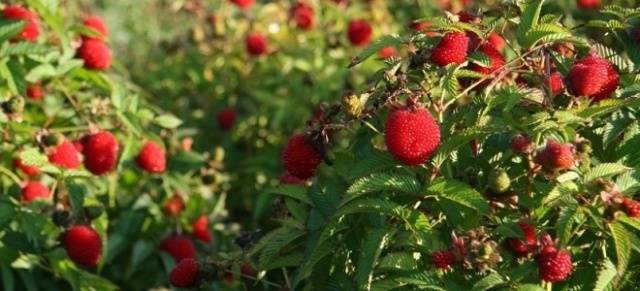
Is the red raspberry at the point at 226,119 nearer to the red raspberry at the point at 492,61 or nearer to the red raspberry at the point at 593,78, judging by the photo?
the red raspberry at the point at 492,61

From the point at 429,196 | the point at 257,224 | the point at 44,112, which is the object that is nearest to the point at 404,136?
the point at 429,196

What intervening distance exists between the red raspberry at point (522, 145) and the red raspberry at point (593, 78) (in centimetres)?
18

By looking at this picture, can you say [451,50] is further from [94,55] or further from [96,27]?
[96,27]

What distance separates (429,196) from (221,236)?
1.97 m

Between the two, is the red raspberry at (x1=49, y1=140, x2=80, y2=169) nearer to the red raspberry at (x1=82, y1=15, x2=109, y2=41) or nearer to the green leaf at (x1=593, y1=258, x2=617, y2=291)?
the red raspberry at (x1=82, y1=15, x2=109, y2=41)

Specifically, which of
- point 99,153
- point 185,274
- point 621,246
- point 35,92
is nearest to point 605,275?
point 621,246

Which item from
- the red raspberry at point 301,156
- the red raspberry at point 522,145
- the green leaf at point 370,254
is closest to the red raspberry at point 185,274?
the red raspberry at point 301,156

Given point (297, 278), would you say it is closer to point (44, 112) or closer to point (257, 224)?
point (44, 112)

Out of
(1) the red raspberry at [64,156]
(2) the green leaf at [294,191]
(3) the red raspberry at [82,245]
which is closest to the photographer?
(2) the green leaf at [294,191]

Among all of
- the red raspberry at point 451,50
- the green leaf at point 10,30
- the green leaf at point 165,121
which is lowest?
the green leaf at point 165,121

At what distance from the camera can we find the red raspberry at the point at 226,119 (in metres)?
4.99

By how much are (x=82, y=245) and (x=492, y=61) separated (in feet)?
4.20

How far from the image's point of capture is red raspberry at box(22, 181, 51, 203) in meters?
3.14

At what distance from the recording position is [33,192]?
3145 mm
